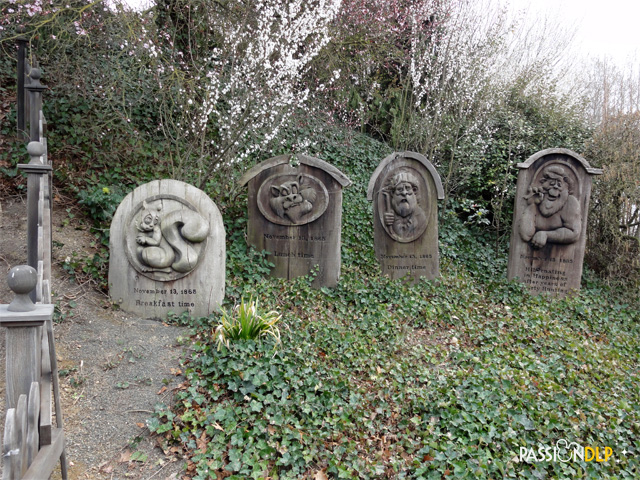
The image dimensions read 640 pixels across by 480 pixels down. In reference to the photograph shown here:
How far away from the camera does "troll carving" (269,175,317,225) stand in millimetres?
6422

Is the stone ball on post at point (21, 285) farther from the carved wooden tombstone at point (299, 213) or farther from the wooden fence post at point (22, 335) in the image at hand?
A: the carved wooden tombstone at point (299, 213)

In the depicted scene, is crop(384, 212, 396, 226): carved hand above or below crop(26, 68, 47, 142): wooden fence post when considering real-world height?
below

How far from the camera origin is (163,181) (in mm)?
5117

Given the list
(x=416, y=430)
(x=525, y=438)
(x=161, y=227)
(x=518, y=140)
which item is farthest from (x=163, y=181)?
(x=518, y=140)

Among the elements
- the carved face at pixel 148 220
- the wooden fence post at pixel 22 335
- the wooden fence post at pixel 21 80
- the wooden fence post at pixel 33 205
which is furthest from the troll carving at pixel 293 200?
the wooden fence post at pixel 22 335

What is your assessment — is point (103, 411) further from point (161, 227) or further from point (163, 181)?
point (163, 181)

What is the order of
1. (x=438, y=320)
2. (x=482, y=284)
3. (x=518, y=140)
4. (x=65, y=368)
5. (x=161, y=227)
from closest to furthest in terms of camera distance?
1. (x=65, y=368)
2. (x=161, y=227)
3. (x=438, y=320)
4. (x=482, y=284)
5. (x=518, y=140)

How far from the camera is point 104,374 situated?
3912 mm

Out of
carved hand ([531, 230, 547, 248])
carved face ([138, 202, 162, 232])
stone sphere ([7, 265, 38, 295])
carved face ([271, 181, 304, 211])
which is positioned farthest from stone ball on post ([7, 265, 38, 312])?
carved hand ([531, 230, 547, 248])

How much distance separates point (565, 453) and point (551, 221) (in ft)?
15.1

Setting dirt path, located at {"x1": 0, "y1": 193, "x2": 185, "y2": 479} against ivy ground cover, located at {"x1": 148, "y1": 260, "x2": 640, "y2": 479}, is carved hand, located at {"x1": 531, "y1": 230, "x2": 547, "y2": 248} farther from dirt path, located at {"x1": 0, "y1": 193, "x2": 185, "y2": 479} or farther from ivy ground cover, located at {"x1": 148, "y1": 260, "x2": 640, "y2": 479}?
dirt path, located at {"x1": 0, "y1": 193, "x2": 185, "y2": 479}

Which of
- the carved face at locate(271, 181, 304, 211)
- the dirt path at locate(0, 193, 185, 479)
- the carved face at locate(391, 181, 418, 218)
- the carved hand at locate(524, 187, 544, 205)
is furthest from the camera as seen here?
the carved hand at locate(524, 187, 544, 205)

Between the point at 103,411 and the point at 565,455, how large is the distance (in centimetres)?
358

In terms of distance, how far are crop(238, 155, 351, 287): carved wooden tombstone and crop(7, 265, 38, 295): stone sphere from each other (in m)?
4.50
